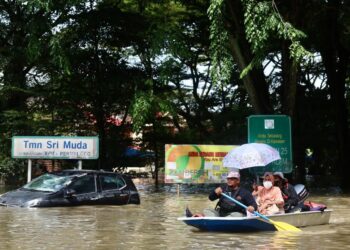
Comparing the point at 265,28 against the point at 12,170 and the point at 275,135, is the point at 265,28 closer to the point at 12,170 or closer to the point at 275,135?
the point at 275,135

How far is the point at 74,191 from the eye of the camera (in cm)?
1838

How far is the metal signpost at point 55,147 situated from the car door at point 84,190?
485 cm

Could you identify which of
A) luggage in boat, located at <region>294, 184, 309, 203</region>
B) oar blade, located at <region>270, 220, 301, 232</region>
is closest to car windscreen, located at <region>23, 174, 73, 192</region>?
luggage in boat, located at <region>294, 184, 309, 203</region>

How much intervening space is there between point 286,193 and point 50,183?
7502 millimetres

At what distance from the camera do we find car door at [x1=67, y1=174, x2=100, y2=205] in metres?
18.4

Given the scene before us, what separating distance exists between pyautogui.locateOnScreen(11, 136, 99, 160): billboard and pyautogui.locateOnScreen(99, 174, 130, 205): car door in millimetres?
4229

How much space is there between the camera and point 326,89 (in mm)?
39812

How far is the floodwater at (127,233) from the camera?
11.6 m

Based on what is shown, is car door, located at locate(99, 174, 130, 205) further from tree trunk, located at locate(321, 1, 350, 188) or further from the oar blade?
tree trunk, located at locate(321, 1, 350, 188)

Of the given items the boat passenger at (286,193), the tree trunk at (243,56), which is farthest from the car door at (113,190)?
the tree trunk at (243,56)

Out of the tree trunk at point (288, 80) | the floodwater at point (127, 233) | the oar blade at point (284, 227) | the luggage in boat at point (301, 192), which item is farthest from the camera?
the tree trunk at point (288, 80)

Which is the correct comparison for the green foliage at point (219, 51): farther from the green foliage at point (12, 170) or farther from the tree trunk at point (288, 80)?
the green foliage at point (12, 170)

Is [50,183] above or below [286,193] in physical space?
above

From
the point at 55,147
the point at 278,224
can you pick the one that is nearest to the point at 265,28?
the point at 278,224
